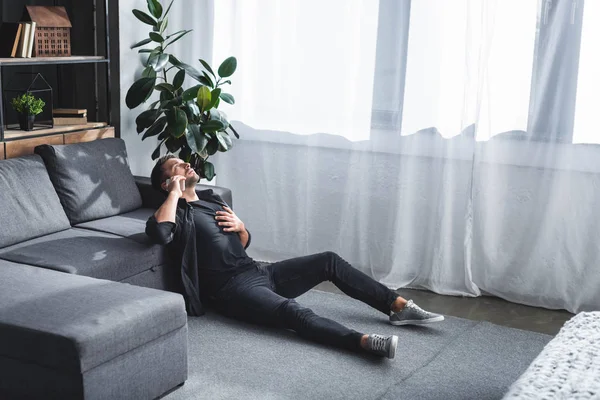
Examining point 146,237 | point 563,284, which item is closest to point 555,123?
point 563,284

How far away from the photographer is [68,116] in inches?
173

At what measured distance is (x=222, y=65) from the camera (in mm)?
4438

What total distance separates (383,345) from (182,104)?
6.36 ft

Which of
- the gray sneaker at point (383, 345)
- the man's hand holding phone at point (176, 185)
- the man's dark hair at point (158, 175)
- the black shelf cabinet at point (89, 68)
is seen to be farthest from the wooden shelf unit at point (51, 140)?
the gray sneaker at point (383, 345)

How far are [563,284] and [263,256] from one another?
1.83 meters

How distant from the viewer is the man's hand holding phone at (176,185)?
3.58 metres

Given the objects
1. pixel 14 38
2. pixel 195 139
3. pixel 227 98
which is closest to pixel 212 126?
pixel 195 139

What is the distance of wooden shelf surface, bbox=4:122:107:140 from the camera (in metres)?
3.93

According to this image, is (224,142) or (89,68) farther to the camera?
(89,68)

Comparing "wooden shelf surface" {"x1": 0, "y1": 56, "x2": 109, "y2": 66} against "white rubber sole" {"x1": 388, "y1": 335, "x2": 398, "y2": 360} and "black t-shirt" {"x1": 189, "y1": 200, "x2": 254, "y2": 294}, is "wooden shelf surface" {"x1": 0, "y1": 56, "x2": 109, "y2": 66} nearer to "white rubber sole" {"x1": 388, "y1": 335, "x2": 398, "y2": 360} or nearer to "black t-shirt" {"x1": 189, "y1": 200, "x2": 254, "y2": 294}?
"black t-shirt" {"x1": 189, "y1": 200, "x2": 254, "y2": 294}

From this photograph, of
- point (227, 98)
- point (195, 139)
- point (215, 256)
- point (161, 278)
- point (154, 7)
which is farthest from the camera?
point (227, 98)

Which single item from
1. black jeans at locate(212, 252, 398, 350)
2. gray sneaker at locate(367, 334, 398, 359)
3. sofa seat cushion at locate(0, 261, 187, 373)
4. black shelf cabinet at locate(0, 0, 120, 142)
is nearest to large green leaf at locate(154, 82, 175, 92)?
black shelf cabinet at locate(0, 0, 120, 142)

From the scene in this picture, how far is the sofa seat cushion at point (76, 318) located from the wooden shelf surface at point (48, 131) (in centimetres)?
113

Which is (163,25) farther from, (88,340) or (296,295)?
(88,340)
